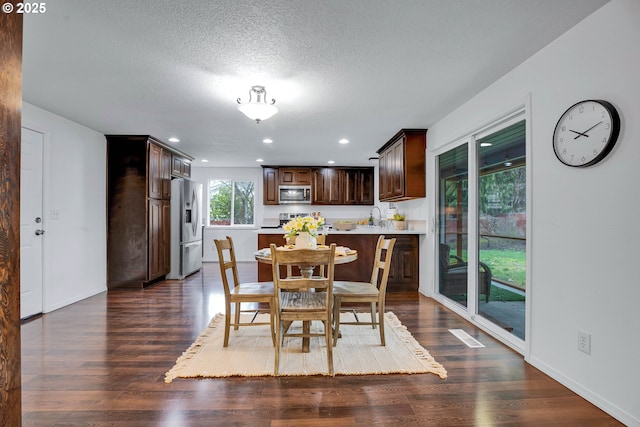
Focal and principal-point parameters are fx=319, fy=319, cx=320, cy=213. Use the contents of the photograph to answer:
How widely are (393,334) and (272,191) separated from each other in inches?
195

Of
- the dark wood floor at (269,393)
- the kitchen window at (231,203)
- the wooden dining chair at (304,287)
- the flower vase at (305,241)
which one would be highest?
the kitchen window at (231,203)

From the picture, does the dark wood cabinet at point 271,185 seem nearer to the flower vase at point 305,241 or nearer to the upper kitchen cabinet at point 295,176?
the upper kitchen cabinet at point 295,176

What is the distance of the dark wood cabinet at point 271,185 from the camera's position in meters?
7.28

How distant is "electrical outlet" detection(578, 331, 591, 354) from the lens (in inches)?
75.3

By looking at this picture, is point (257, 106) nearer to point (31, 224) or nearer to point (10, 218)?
point (10, 218)

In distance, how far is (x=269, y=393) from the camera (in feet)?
6.54

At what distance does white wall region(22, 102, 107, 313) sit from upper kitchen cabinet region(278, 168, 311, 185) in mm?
3485

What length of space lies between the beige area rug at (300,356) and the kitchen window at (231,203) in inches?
192

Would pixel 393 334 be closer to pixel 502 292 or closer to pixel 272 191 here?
→ pixel 502 292

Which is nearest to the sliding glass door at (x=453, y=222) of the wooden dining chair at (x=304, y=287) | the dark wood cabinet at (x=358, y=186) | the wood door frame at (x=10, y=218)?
the wooden dining chair at (x=304, y=287)

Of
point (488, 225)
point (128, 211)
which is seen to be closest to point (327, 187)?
point (128, 211)

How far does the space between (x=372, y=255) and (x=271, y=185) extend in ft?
11.6

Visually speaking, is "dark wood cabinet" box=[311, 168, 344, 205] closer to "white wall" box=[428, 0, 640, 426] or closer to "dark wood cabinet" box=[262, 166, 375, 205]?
"dark wood cabinet" box=[262, 166, 375, 205]

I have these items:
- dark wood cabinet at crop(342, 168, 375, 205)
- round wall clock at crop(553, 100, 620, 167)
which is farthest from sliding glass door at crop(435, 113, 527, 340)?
dark wood cabinet at crop(342, 168, 375, 205)
